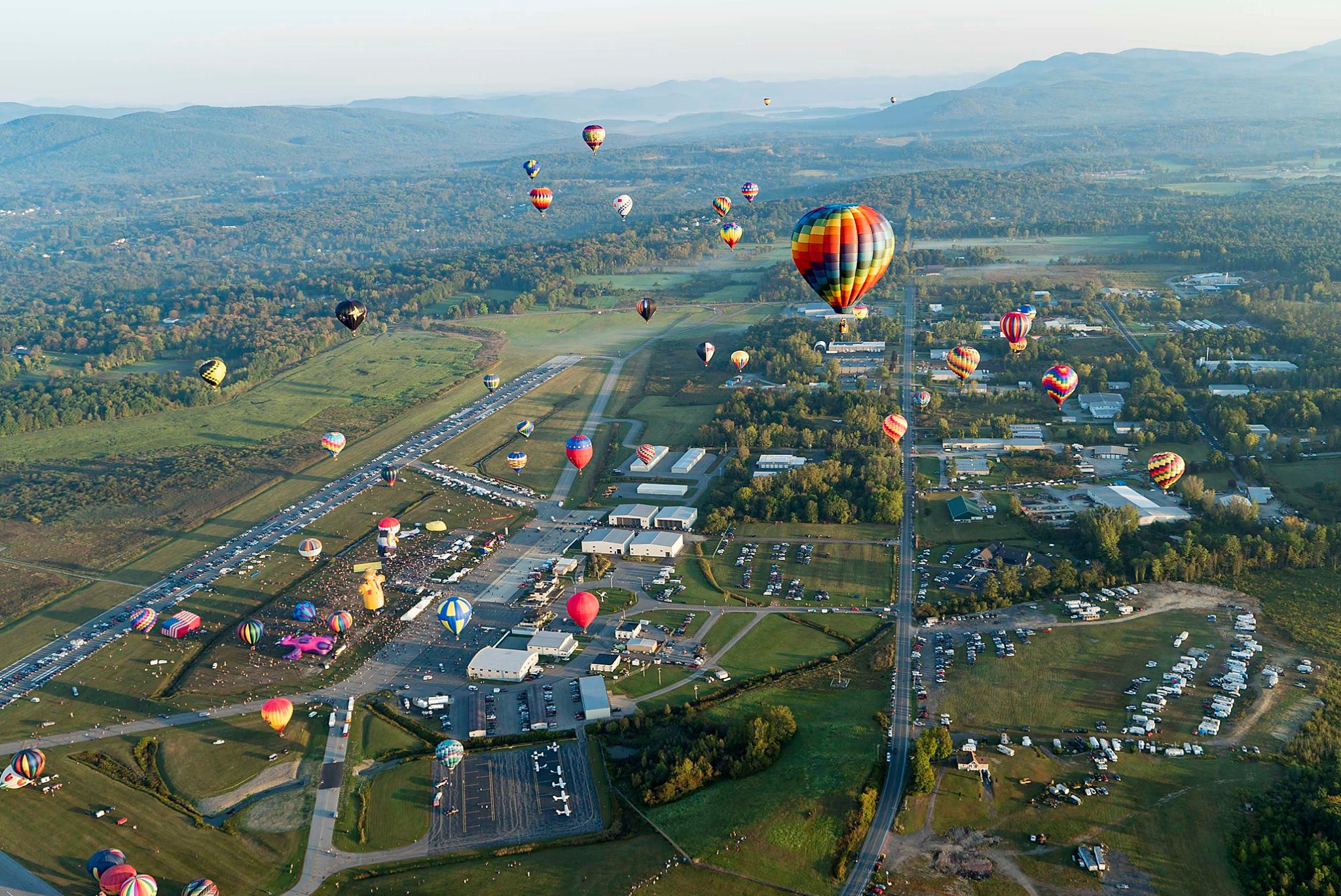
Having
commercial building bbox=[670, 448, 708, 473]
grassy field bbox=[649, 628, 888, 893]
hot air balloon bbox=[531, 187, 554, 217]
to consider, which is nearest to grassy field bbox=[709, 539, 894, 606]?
grassy field bbox=[649, 628, 888, 893]

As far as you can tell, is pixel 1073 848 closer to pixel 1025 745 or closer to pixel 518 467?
pixel 1025 745

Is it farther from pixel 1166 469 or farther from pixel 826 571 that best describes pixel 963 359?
pixel 826 571

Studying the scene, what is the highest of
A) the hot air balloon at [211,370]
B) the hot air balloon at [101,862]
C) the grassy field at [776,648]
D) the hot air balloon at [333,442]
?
the hot air balloon at [211,370]

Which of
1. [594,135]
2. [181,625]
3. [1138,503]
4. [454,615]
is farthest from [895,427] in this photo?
[594,135]

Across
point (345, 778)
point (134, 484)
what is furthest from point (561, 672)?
point (134, 484)

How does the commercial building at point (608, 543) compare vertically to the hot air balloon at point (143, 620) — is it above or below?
above

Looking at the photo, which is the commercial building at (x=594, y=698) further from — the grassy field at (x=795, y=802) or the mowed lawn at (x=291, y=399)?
the mowed lawn at (x=291, y=399)

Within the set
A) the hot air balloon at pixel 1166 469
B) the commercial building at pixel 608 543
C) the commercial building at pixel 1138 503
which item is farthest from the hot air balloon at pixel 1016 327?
the commercial building at pixel 608 543
